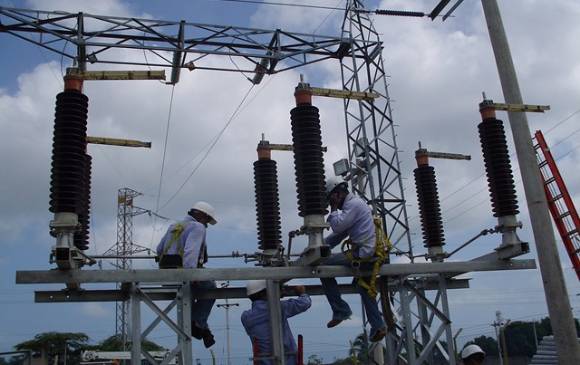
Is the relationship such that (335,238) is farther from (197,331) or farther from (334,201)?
(197,331)

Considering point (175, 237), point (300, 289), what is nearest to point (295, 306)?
point (300, 289)

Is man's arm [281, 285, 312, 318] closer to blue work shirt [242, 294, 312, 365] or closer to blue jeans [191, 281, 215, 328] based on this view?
blue work shirt [242, 294, 312, 365]

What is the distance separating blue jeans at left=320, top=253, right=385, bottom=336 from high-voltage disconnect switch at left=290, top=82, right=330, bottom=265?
22.7 inches

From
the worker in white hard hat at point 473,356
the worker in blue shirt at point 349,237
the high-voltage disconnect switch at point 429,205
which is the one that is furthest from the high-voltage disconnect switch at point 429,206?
the worker in white hard hat at point 473,356

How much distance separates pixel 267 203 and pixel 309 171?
2.33 m

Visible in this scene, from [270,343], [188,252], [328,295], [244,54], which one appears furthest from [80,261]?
[244,54]

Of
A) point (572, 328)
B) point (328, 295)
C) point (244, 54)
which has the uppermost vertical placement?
point (244, 54)

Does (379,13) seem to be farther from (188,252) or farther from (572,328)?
(188,252)

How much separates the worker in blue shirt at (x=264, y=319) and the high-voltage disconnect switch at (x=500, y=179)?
2.66 metres

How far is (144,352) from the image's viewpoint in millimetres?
6789

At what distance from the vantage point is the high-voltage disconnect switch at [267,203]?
365 inches

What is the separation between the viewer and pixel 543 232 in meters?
9.85

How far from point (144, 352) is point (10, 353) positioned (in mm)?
4494

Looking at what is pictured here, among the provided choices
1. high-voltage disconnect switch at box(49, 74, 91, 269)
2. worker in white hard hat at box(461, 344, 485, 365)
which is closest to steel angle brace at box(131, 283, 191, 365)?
high-voltage disconnect switch at box(49, 74, 91, 269)
